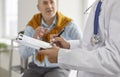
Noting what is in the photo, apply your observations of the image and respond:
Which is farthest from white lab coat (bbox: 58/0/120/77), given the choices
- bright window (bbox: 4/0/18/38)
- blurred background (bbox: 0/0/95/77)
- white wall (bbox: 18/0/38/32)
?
bright window (bbox: 4/0/18/38)

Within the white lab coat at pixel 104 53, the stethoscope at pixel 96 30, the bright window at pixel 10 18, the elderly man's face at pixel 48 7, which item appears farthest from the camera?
the bright window at pixel 10 18

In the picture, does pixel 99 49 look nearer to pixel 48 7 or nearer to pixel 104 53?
pixel 104 53

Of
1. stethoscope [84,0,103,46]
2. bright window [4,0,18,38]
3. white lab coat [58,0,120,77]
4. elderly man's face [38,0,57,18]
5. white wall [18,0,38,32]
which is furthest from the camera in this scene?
bright window [4,0,18,38]

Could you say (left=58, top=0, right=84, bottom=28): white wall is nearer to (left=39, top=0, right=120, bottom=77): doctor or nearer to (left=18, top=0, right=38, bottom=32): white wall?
(left=18, top=0, right=38, bottom=32): white wall

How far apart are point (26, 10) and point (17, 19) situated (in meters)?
0.55

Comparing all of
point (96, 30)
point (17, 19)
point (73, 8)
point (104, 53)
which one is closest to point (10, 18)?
point (17, 19)

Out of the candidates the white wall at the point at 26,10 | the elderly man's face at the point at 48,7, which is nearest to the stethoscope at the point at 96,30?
the elderly man's face at the point at 48,7

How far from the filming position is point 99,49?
33.5 inches

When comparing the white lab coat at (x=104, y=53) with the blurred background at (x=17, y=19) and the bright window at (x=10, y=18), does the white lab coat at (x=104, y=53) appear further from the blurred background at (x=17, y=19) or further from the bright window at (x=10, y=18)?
the bright window at (x=10, y=18)

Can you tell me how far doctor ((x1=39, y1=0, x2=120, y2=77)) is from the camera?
818mm

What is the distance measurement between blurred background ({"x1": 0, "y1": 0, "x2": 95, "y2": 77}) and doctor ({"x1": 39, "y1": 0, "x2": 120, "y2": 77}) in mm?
323

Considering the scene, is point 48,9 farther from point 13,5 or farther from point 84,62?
point 13,5

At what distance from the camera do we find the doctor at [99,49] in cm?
82

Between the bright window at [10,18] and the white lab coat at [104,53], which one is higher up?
the bright window at [10,18]
